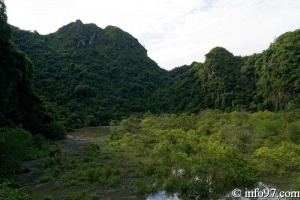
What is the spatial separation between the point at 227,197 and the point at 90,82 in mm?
71109

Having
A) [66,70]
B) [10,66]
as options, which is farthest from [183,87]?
[10,66]

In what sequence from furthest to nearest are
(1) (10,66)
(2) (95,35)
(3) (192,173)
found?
(2) (95,35)
(1) (10,66)
(3) (192,173)

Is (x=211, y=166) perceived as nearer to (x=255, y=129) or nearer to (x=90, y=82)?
(x=255, y=129)

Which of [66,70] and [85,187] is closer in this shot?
[85,187]

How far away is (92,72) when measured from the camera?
89.9 metres

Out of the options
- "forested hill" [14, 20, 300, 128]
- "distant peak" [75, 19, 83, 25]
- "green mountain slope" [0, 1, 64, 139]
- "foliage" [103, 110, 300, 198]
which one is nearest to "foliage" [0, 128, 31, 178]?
"foliage" [103, 110, 300, 198]

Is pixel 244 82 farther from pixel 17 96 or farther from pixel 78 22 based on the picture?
pixel 78 22

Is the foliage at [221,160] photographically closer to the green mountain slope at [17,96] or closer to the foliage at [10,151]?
the foliage at [10,151]

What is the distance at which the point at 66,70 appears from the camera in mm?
81188

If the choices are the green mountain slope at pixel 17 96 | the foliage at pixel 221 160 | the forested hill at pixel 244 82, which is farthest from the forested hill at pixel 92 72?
the foliage at pixel 221 160

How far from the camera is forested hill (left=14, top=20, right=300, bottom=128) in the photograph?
58000 millimetres

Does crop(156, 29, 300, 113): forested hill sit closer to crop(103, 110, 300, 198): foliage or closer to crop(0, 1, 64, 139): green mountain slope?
crop(103, 110, 300, 198): foliage

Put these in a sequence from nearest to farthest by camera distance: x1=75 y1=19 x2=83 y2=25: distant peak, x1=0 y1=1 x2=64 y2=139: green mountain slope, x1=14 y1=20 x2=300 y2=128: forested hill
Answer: x1=0 y1=1 x2=64 y2=139: green mountain slope
x1=14 y1=20 x2=300 y2=128: forested hill
x1=75 y1=19 x2=83 y2=25: distant peak

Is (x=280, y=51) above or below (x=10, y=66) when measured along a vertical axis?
above
